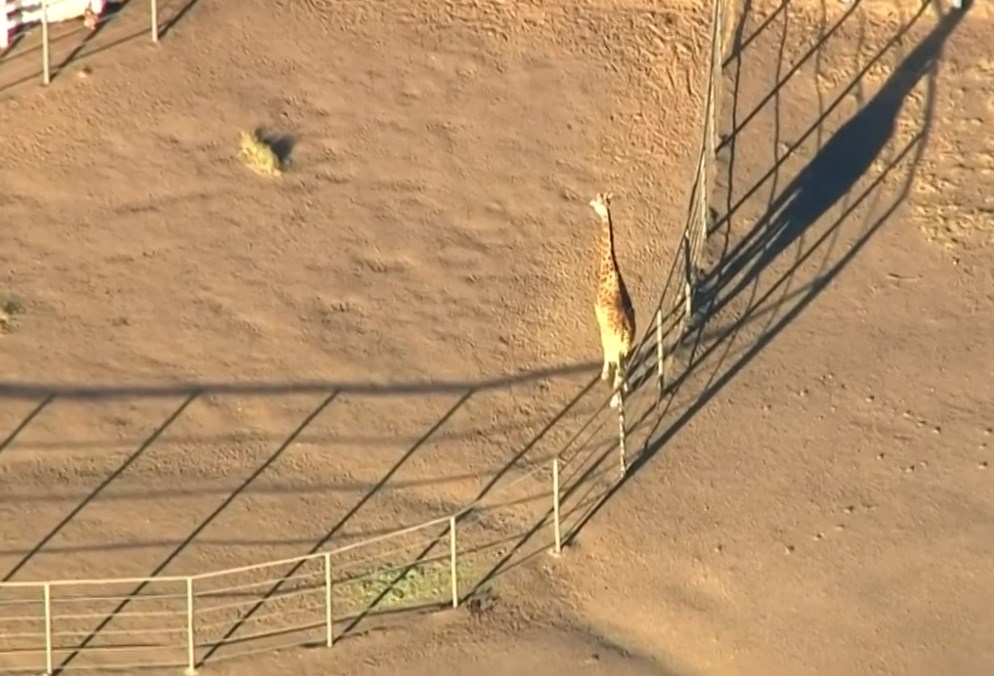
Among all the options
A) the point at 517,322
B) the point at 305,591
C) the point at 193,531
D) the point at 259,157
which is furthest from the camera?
the point at 259,157

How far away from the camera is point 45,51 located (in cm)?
1819

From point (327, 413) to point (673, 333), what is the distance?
302 centimetres

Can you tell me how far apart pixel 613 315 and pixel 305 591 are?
132 inches

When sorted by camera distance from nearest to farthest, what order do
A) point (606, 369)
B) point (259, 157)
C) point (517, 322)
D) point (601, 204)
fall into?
point (606, 369)
point (601, 204)
point (517, 322)
point (259, 157)

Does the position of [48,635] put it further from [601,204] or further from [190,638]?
[601,204]

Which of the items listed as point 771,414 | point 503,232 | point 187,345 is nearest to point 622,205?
point 503,232

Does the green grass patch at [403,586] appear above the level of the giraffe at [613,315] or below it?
below

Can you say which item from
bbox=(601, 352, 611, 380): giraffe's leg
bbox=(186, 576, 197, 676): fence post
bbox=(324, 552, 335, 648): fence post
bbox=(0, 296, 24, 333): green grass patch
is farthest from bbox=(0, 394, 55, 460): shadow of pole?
bbox=(601, 352, 611, 380): giraffe's leg

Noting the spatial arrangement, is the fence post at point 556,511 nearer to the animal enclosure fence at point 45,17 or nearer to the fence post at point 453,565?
the fence post at point 453,565

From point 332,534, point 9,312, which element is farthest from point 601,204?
point 9,312

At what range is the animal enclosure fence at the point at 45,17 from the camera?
720 inches

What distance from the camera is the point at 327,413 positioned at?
17.1m

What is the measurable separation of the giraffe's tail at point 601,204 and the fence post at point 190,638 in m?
4.58

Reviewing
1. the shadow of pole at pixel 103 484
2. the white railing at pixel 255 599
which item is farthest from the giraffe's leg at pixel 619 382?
the shadow of pole at pixel 103 484
